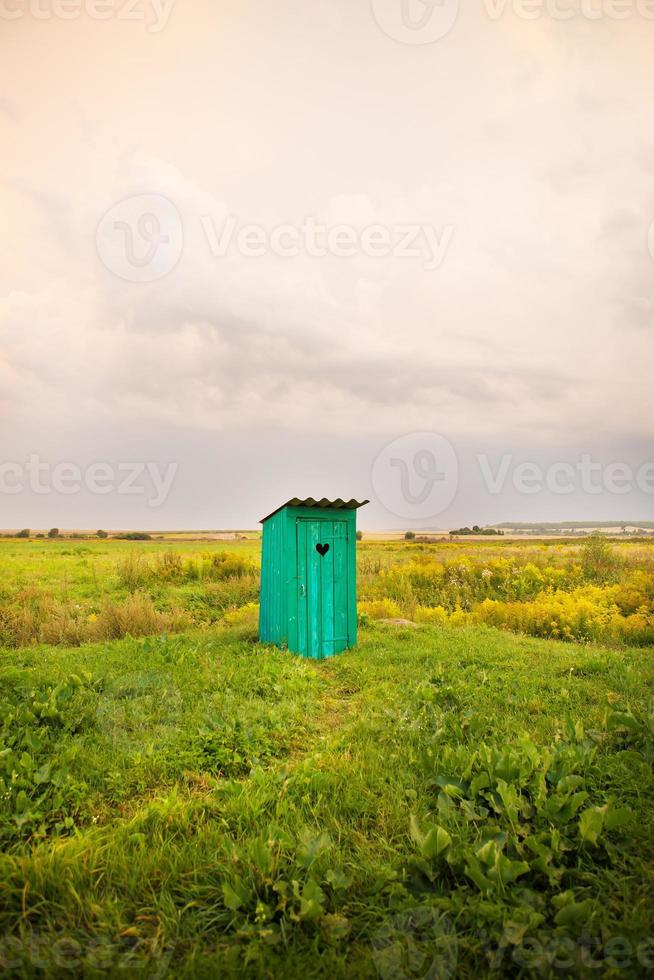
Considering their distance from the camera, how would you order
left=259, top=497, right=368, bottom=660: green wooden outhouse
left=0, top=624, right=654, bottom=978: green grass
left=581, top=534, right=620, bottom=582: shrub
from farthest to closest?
left=581, top=534, right=620, bottom=582: shrub → left=259, top=497, right=368, bottom=660: green wooden outhouse → left=0, top=624, right=654, bottom=978: green grass

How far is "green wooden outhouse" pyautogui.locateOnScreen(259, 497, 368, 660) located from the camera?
8.70 meters

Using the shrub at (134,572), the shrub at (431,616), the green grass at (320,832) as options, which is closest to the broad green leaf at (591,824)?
the green grass at (320,832)

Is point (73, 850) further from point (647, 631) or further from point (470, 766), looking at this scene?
point (647, 631)

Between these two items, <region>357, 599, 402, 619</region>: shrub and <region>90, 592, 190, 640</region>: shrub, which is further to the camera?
<region>357, 599, 402, 619</region>: shrub

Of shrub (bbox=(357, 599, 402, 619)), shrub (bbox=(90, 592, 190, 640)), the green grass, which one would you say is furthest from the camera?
shrub (bbox=(357, 599, 402, 619))

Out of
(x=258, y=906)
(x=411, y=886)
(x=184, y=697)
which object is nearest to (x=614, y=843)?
(x=411, y=886)

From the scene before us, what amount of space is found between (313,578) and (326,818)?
17.9 feet

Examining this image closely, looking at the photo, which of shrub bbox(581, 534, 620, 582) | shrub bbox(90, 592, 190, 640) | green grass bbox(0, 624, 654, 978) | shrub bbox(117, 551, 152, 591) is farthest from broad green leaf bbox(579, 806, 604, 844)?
shrub bbox(117, 551, 152, 591)

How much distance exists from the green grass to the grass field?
0.01m

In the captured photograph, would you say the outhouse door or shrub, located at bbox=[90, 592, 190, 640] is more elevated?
the outhouse door

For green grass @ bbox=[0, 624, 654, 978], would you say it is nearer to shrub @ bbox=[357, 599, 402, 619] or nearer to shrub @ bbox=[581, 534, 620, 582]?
shrub @ bbox=[357, 599, 402, 619]

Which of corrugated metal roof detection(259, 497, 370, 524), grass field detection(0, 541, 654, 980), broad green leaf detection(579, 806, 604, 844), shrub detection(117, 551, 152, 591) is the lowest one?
grass field detection(0, 541, 654, 980)

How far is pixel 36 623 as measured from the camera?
36.9ft

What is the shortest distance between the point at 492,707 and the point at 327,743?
74.5 inches
